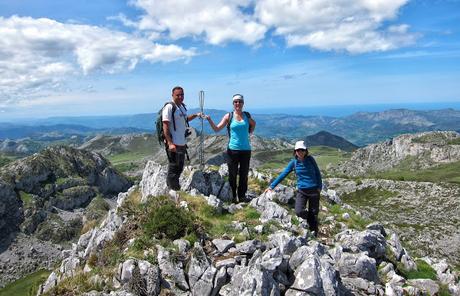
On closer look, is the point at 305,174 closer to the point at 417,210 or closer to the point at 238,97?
the point at 238,97

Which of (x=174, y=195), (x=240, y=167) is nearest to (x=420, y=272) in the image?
(x=240, y=167)

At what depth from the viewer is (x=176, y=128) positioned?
64.6ft

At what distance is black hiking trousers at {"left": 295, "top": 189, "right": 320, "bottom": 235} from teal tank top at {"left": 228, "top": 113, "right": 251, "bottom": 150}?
3747 mm

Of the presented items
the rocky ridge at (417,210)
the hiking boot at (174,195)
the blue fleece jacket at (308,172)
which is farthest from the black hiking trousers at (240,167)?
the rocky ridge at (417,210)

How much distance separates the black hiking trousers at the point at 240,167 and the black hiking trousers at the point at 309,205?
3.51m

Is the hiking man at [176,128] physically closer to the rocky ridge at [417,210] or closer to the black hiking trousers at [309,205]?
the black hiking trousers at [309,205]

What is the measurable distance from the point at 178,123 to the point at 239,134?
3.06m

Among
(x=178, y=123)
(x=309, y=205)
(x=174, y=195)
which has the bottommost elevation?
(x=309, y=205)

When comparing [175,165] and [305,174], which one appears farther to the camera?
[175,165]

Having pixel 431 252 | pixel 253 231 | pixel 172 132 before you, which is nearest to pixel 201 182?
pixel 172 132

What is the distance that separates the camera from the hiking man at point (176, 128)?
1912 centimetres

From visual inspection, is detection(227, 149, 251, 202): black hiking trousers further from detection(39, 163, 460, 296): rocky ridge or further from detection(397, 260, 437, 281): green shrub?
detection(397, 260, 437, 281): green shrub

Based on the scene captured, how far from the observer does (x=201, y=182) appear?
74.6 ft

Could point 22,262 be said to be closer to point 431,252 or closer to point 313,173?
point 431,252
